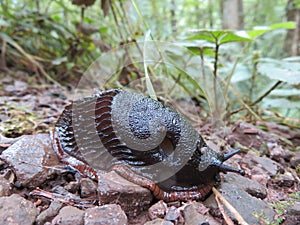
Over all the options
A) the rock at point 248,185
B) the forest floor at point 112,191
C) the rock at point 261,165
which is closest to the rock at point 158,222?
the forest floor at point 112,191

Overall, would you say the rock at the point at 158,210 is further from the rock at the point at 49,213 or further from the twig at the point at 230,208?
the rock at the point at 49,213

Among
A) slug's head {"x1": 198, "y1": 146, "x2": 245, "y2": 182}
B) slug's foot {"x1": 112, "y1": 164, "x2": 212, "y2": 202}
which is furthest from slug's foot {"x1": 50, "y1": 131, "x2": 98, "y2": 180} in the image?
slug's head {"x1": 198, "y1": 146, "x2": 245, "y2": 182}

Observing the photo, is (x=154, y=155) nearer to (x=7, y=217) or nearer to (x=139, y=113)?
(x=139, y=113)

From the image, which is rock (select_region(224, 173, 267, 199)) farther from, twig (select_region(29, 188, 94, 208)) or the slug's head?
twig (select_region(29, 188, 94, 208))

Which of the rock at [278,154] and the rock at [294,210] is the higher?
the rock at [294,210]

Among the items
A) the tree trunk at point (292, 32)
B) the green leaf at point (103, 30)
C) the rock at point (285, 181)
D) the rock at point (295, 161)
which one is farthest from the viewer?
the tree trunk at point (292, 32)

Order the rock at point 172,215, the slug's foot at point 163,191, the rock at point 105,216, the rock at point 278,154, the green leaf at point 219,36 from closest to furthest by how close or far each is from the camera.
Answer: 1. the rock at point 105,216
2. the rock at point 172,215
3. the slug's foot at point 163,191
4. the rock at point 278,154
5. the green leaf at point 219,36

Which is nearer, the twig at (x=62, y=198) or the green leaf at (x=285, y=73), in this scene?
the twig at (x=62, y=198)

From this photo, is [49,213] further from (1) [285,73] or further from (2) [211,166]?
(1) [285,73]
